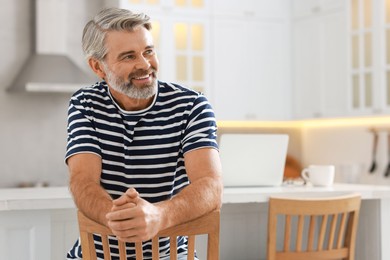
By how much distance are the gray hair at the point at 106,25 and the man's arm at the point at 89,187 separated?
287 millimetres

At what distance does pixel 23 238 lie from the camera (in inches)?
103

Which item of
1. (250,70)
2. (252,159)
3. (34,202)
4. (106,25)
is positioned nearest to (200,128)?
(106,25)

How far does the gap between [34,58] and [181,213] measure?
3751 millimetres

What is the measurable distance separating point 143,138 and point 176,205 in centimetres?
36

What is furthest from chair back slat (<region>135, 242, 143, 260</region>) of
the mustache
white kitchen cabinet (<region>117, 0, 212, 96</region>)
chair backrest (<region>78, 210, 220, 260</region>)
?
white kitchen cabinet (<region>117, 0, 212, 96</region>)

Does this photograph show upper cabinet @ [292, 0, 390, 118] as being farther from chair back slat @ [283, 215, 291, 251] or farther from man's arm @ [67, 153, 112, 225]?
man's arm @ [67, 153, 112, 225]

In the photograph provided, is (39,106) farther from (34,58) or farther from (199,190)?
(199,190)

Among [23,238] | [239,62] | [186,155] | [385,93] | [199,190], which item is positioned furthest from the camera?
[239,62]

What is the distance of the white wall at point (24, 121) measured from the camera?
5.18 m

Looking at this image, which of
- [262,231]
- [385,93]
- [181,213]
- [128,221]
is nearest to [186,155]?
[181,213]

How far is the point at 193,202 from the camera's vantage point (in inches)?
66.7

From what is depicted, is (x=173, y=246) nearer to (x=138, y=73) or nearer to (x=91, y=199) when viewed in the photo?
(x=91, y=199)

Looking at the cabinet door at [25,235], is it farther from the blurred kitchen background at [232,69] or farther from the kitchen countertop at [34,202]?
the blurred kitchen background at [232,69]

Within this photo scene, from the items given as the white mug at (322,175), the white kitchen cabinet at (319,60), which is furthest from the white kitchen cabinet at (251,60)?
the white mug at (322,175)
